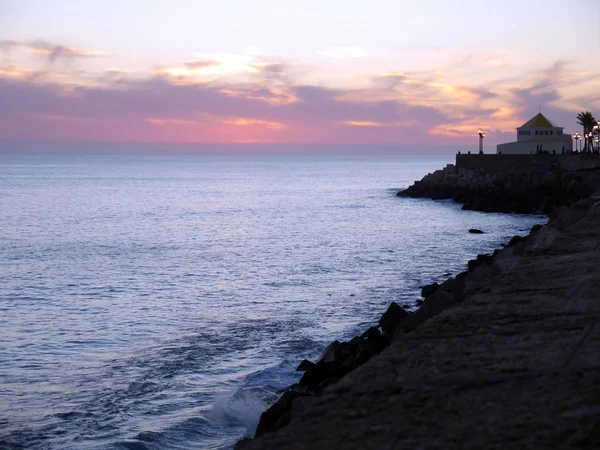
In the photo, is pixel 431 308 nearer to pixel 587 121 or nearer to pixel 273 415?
pixel 273 415

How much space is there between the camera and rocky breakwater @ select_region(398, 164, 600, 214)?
4388cm

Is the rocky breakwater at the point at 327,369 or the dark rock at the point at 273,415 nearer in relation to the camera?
the dark rock at the point at 273,415

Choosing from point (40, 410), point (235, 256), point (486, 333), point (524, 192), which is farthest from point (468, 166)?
point (486, 333)

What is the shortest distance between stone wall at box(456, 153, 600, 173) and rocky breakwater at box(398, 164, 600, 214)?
0.70 m

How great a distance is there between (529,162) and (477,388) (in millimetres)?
57454

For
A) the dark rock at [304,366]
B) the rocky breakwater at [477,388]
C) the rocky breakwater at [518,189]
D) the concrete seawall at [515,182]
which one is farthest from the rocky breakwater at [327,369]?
the concrete seawall at [515,182]

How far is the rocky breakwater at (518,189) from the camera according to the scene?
144ft

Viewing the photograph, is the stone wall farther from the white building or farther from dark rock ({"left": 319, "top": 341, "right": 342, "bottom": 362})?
dark rock ({"left": 319, "top": 341, "right": 342, "bottom": 362})

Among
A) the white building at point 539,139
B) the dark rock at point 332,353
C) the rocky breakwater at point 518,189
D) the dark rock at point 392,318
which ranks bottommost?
the dark rock at point 332,353

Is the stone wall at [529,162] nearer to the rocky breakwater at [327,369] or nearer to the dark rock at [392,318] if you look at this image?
the dark rock at [392,318]

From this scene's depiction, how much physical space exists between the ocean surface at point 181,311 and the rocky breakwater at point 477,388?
16.8 ft

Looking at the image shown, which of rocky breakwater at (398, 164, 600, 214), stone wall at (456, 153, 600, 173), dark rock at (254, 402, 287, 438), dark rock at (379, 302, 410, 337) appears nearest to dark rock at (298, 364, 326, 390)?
dark rock at (254, 402, 287, 438)

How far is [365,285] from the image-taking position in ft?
64.7

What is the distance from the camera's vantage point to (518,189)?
48344 millimetres
